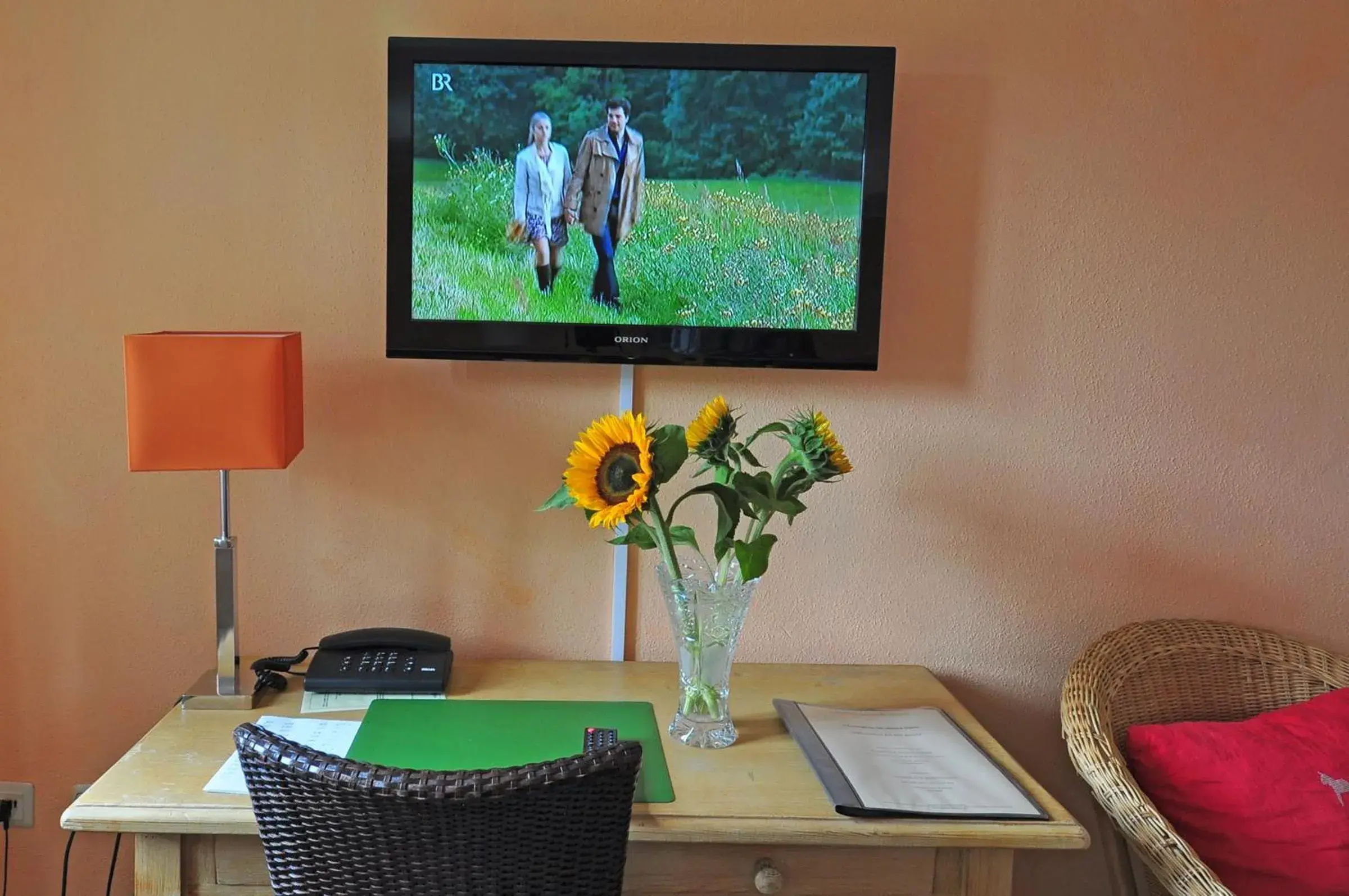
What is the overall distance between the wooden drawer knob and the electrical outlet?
55.4 inches

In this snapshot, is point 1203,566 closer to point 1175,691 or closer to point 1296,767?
point 1175,691

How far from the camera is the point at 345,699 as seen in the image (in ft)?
5.38

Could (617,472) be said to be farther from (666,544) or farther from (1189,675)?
(1189,675)

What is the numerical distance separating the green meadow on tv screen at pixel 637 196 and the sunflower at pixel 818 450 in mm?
373

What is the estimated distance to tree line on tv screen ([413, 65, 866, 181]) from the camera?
173cm

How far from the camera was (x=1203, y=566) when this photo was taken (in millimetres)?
1934

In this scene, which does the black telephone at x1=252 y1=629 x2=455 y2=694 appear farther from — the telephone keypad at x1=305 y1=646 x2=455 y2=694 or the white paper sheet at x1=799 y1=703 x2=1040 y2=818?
the white paper sheet at x1=799 y1=703 x2=1040 y2=818

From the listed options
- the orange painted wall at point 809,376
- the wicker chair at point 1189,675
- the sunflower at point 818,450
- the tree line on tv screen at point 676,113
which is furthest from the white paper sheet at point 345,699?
the wicker chair at point 1189,675

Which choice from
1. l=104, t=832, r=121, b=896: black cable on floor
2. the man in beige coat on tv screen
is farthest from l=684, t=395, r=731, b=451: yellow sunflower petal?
l=104, t=832, r=121, b=896: black cable on floor

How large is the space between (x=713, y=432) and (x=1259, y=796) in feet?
3.42

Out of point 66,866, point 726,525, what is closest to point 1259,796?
point 726,525

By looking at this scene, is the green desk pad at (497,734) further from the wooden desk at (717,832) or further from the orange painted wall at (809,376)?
the orange painted wall at (809,376)

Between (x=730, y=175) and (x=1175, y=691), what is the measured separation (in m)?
1.23

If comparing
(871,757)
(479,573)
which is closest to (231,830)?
(479,573)
